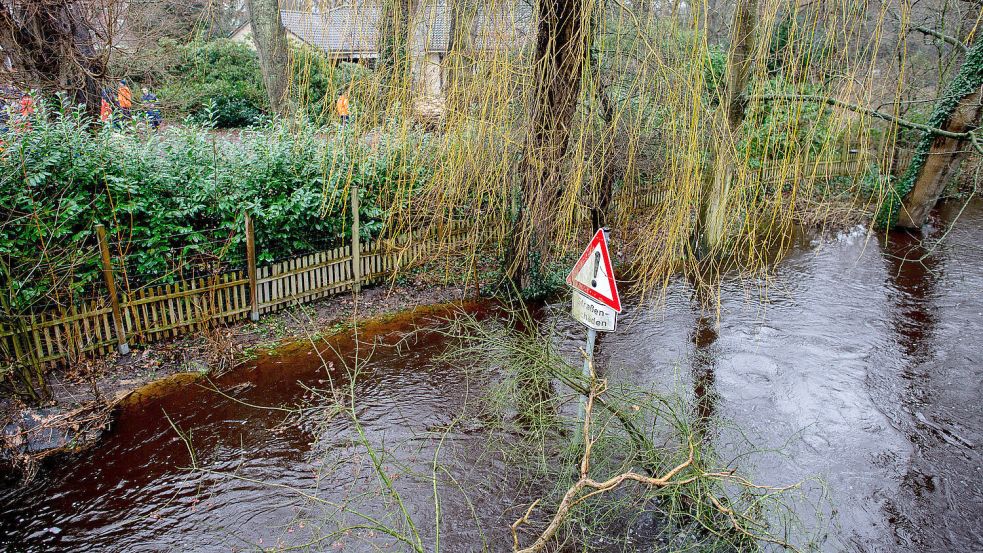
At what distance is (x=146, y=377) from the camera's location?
20.2 feet

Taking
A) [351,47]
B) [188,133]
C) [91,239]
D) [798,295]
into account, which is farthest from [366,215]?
[798,295]

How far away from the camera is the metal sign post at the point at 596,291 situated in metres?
3.83

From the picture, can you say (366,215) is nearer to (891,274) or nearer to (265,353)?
(265,353)

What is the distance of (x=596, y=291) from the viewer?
3.95 m

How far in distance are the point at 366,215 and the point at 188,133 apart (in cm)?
251

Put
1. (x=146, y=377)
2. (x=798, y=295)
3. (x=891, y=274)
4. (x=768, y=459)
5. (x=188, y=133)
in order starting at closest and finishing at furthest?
(x=768, y=459) → (x=146, y=377) → (x=188, y=133) → (x=798, y=295) → (x=891, y=274)

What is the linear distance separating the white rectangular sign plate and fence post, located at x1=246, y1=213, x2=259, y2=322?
4640mm

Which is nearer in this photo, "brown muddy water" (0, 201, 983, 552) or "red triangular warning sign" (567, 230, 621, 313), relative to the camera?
"red triangular warning sign" (567, 230, 621, 313)

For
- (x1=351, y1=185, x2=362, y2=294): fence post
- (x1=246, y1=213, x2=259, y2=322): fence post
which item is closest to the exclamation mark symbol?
(x1=246, y1=213, x2=259, y2=322): fence post

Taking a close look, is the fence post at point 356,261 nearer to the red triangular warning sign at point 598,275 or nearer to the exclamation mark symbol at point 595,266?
the red triangular warning sign at point 598,275

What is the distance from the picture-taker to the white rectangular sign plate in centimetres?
387

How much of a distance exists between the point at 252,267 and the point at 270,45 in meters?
4.82

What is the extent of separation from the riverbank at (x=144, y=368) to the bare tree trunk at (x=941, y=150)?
9.35 metres

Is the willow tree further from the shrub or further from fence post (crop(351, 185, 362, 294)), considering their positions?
the shrub
